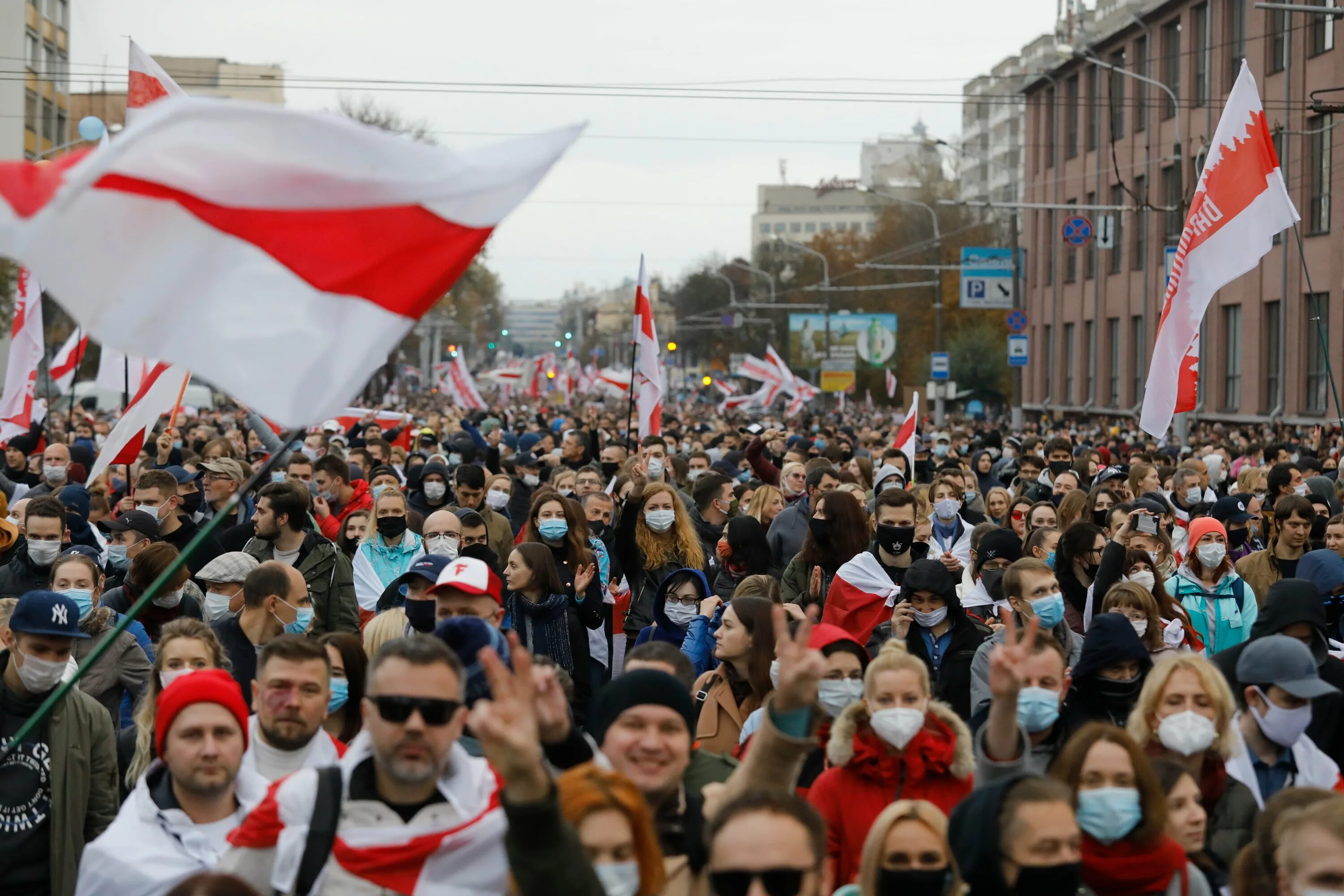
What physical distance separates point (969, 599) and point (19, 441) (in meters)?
12.8

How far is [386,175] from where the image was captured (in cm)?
500

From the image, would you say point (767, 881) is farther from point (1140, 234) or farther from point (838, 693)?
point (1140, 234)

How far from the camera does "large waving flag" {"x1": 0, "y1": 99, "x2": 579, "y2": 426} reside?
4.55 meters

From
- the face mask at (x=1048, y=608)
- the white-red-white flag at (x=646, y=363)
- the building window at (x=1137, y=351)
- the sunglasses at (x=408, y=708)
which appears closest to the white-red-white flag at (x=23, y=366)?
the white-red-white flag at (x=646, y=363)

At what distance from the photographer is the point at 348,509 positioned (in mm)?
12062

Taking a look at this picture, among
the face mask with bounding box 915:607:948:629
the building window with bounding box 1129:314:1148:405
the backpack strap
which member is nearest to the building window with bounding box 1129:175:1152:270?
the building window with bounding box 1129:314:1148:405

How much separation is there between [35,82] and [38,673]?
71031 millimetres

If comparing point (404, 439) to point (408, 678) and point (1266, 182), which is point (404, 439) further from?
point (408, 678)

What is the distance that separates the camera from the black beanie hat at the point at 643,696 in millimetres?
4652

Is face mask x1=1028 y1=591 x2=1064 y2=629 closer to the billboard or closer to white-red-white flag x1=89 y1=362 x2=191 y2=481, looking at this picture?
white-red-white flag x1=89 y1=362 x2=191 y2=481

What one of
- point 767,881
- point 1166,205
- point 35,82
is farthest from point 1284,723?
point 35,82

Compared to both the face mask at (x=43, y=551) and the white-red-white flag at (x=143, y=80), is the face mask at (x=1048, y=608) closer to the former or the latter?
the face mask at (x=43, y=551)

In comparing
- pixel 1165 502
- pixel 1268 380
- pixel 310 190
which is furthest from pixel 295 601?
pixel 1268 380

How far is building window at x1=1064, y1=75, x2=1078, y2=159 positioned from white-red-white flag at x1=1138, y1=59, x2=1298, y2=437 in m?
45.2
